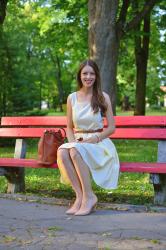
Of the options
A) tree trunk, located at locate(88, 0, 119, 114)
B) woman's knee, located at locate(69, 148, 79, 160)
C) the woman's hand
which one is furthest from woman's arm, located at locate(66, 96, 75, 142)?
tree trunk, located at locate(88, 0, 119, 114)

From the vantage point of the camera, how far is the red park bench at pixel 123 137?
5734 mm

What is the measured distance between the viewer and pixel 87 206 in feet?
18.2

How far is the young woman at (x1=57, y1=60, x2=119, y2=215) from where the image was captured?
18.3ft

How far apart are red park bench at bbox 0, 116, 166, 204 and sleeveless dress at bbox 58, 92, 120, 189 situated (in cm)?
15

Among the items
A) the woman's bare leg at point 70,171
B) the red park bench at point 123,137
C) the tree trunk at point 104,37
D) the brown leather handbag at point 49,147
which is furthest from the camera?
the tree trunk at point 104,37

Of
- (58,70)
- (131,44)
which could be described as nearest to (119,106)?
(58,70)

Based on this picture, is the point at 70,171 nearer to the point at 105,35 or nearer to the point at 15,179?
the point at 15,179

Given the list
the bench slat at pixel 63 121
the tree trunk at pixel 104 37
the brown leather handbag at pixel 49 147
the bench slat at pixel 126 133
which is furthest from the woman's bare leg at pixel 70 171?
the tree trunk at pixel 104 37

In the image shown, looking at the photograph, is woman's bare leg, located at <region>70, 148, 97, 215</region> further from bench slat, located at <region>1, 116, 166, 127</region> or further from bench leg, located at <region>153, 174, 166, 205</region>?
bench slat, located at <region>1, 116, 166, 127</region>

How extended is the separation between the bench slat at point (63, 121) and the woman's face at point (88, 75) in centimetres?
80

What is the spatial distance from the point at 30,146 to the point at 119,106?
61120 millimetres

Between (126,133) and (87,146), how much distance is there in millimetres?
936

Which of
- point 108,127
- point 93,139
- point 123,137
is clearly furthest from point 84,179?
point 123,137

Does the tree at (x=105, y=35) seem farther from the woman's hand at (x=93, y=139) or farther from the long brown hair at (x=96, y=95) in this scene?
the woman's hand at (x=93, y=139)
